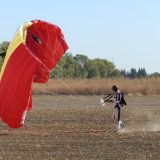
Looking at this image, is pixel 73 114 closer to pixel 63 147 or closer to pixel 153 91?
pixel 63 147

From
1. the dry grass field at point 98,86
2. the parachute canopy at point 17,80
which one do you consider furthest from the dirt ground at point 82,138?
the dry grass field at point 98,86

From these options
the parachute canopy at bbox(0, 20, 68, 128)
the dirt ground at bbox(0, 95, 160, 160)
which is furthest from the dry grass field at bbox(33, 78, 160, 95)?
the parachute canopy at bbox(0, 20, 68, 128)

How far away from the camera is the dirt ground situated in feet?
44.6

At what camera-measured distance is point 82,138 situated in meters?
16.2

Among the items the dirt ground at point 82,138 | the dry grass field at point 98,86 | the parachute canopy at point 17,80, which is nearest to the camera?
the parachute canopy at point 17,80

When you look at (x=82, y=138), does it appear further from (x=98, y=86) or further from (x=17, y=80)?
(x=98, y=86)

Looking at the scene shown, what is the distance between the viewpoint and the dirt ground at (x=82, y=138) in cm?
1360

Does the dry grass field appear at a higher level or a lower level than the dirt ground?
higher

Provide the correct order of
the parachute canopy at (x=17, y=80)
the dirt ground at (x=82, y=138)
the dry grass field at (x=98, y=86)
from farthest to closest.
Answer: the dry grass field at (x=98, y=86), the dirt ground at (x=82, y=138), the parachute canopy at (x=17, y=80)

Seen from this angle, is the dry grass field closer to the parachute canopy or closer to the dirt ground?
the dirt ground

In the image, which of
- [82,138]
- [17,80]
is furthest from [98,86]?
[17,80]

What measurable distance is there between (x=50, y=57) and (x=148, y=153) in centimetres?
346

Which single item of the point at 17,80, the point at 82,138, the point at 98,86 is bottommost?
the point at 82,138

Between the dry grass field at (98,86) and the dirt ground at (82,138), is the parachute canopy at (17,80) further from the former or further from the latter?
the dry grass field at (98,86)
